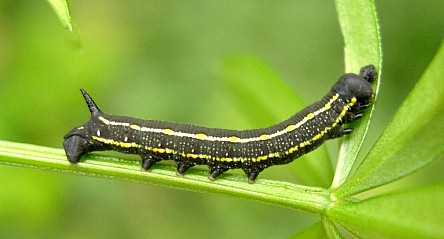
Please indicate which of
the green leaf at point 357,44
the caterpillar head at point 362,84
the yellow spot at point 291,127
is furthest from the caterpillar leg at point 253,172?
the caterpillar head at point 362,84

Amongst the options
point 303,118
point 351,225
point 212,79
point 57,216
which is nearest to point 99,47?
point 212,79

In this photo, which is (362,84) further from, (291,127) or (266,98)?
(266,98)

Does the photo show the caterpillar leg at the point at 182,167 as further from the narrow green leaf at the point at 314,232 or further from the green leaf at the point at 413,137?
the green leaf at the point at 413,137

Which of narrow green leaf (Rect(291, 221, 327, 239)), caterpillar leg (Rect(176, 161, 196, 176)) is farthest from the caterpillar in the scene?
narrow green leaf (Rect(291, 221, 327, 239))

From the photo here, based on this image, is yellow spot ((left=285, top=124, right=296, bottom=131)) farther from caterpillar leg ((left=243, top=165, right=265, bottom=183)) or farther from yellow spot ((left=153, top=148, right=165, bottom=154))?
yellow spot ((left=153, top=148, right=165, bottom=154))

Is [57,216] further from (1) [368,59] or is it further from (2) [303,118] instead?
(1) [368,59]
